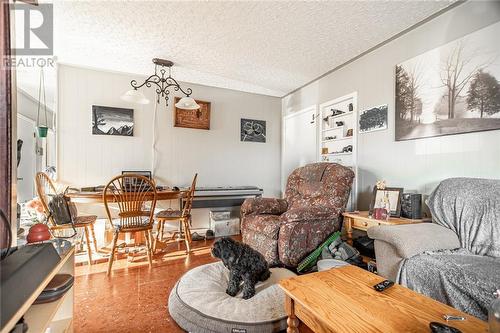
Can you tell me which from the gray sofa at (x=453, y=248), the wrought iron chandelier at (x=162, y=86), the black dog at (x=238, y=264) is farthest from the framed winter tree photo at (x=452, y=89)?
the wrought iron chandelier at (x=162, y=86)

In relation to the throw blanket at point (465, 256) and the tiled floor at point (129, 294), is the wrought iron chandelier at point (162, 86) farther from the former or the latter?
the throw blanket at point (465, 256)

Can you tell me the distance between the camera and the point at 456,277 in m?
1.18

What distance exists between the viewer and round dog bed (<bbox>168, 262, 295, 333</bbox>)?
1249mm

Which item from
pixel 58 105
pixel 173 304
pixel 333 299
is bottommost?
pixel 173 304

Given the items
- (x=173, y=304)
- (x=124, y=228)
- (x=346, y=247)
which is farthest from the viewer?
(x=124, y=228)

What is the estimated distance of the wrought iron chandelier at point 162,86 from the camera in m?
2.62

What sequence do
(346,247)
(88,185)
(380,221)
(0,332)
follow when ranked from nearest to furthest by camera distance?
(0,332)
(380,221)
(346,247)
(88,185)

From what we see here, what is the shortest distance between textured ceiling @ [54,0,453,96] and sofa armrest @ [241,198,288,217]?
175 cm

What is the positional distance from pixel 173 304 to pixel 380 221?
67.4 inches

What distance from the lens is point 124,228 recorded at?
225 centimetres

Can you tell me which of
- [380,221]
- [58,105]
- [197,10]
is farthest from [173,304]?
[58,105]

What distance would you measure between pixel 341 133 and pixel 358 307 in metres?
2.41

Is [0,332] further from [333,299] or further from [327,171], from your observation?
[327,171]

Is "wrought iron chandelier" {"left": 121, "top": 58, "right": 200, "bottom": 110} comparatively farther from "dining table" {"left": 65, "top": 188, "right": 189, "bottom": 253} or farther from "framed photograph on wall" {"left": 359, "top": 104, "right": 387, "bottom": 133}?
"framed photograph on wall" {"left": 359, "top": 104, "right": 387, "bottom": 133}
